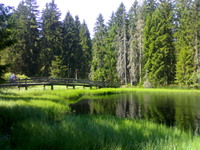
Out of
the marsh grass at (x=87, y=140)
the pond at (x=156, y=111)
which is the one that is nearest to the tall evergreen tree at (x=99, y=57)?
the pond at (x=156, y=111)

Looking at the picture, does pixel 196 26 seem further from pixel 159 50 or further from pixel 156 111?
pixel 156 111

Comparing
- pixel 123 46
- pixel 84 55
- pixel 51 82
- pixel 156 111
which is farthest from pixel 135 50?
pixel 156 111

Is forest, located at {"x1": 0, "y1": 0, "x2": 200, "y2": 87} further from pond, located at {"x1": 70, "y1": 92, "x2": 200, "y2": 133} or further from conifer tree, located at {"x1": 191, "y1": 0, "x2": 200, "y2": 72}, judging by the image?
pond, located at {"x1": 70, "y1": 92, "x2": 200, "y2": 133}

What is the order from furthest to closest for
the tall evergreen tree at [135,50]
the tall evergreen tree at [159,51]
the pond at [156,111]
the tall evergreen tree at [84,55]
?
the tall evergreen tree at [84,55] → the tall evergreen tree at [135,50] → the tall evergreen tree at [159,51] → the pond at [156,111]

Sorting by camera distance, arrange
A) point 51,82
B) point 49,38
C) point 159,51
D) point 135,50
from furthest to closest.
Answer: point 49,38
point 159,51
point 135,50
point 51,82

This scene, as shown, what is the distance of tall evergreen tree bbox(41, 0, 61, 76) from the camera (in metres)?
48.2

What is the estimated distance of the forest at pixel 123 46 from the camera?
39250 mm

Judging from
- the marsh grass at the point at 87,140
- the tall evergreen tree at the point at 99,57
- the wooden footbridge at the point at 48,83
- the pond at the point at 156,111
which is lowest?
the pond at the point at 156,111

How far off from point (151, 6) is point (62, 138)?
53724 mm

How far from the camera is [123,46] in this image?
45750 millimetres

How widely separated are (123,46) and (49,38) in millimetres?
22598

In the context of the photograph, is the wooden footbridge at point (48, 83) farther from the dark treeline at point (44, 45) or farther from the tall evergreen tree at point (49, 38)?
the tall evergreen tree at point (49, 38)

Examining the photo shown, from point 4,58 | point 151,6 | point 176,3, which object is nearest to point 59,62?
point 4,58

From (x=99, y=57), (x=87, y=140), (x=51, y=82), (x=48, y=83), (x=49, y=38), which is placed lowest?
(x=87, y=140)
